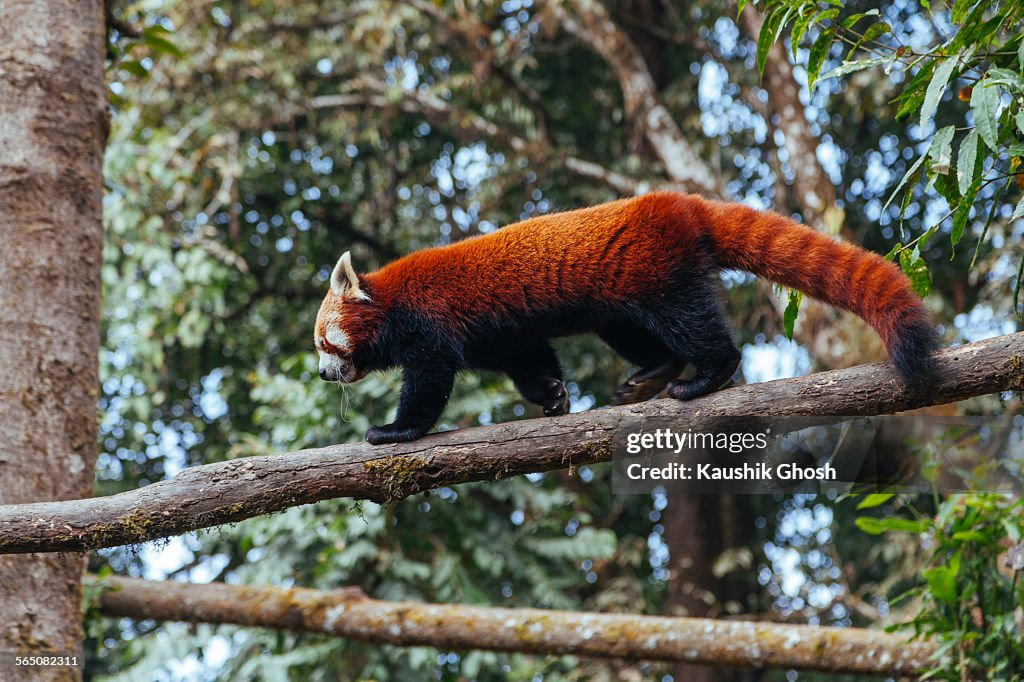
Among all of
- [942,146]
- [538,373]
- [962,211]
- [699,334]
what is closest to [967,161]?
[942,146]

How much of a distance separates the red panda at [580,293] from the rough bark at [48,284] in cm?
93

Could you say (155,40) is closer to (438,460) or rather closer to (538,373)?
(538,373)

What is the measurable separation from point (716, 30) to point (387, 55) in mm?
3195

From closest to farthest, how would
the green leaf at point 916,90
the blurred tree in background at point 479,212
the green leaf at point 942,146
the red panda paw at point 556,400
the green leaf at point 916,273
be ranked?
1. the green leaf at point 942,146
2. the green leaf at point 916,90
3. the green leaf at point 916,273
4. the red panda paw at point 556,400
5. the blurred tree in background at point 479,212

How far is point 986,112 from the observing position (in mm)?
2254

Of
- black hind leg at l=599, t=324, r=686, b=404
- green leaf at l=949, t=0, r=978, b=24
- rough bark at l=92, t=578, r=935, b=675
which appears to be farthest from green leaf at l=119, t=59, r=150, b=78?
green leaf at l=949, t=0, r=978, b=24

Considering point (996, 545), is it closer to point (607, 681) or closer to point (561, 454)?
point (561, 454)

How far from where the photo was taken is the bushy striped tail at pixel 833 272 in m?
2.79

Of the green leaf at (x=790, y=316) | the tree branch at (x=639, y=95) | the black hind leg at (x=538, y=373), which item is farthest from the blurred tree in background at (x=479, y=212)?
the green leaf at (x=790, y=316)

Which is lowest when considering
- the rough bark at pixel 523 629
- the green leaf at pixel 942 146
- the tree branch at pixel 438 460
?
the rough bark at pixel 523 629

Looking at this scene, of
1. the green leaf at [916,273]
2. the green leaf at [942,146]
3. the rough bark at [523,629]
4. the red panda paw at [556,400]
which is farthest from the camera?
the rough bark at [523,629]

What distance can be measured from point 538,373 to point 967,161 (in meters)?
2.13

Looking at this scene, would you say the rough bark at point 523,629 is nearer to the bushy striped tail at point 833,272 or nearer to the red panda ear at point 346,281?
the red panda ear at point 346,281

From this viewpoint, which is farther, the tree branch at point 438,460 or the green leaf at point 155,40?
the green leaf at point 155,40
